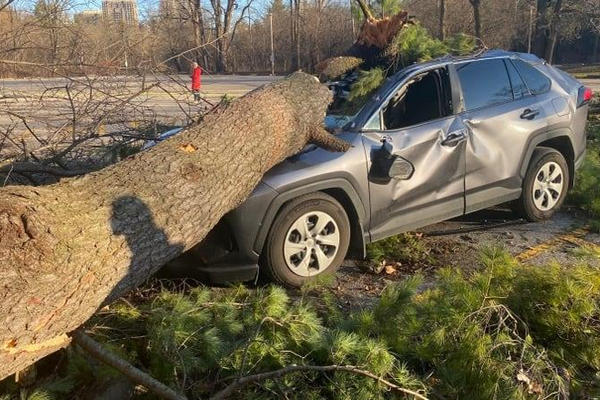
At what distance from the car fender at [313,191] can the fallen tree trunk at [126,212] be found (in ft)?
0.82

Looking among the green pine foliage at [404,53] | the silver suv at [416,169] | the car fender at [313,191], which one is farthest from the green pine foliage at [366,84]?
the car fender at [313,191]

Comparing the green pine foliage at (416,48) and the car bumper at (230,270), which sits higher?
the green pine foliage at (416,48)

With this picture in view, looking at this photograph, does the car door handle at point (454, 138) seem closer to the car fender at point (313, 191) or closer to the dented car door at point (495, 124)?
the dented car door at point (495, 124)

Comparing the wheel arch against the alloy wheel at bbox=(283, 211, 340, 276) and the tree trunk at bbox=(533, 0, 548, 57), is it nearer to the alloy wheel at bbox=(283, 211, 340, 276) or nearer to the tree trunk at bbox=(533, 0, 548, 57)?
the alloy wheel at bbox=(283, 211, 340, 276)

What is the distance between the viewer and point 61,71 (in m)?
4.93

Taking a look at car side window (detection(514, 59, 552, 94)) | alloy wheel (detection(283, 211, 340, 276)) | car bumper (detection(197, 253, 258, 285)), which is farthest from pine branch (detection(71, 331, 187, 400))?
car side window (detection(514, 59, 552, 94))

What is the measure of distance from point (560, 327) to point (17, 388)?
2987 millimetres

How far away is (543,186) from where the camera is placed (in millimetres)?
6277

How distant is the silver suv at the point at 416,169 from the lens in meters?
4.59

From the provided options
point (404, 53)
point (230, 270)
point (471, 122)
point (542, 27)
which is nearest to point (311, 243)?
point (230, 270)

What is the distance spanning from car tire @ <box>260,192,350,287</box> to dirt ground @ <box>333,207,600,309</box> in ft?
0.97

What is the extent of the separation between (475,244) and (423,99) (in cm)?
151

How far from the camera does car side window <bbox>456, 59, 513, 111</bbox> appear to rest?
18.6 ft

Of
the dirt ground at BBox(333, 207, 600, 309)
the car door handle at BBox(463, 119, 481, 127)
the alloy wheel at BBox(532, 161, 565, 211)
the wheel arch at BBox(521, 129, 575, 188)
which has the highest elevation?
the car door handle at BBox(463, 119, 481, 127)
